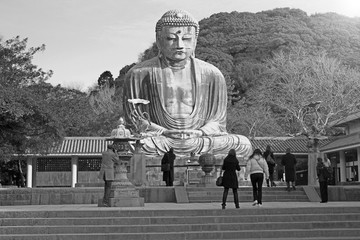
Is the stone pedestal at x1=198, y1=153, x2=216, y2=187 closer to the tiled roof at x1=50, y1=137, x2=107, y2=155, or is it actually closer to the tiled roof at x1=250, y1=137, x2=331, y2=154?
the tiled roof at x1=50, y1=137, x2=107, y2=155

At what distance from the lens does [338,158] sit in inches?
1535

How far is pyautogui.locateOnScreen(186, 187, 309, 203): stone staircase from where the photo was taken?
624 inches

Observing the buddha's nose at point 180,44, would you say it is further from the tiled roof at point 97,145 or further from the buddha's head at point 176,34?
the tiled roof at point 97,145

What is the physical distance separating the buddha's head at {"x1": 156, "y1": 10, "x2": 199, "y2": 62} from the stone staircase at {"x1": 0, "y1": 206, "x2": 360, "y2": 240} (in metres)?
12.6

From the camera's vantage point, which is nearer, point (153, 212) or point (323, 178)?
point (153, 212)

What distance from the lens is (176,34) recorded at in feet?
75.6

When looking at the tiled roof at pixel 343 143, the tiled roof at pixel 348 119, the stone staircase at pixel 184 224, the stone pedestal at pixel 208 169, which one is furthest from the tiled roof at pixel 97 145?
the stone staircase at pixel 184 224

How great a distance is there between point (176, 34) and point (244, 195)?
8.95 metres

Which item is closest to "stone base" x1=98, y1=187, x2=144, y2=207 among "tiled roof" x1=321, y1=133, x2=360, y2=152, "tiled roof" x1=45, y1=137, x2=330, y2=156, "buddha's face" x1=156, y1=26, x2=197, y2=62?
"buddha's face" x1=156, y1=26, x2=197, y2=62

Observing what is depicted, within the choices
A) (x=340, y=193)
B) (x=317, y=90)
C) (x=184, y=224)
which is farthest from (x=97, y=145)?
(x=184, y=224)

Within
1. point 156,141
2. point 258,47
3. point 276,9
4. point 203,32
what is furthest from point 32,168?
point 276,9

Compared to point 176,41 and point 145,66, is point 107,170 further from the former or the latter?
point 145,66

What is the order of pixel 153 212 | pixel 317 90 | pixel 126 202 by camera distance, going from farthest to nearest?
pixel 317 90
pixel 126 202
pixel 153 212

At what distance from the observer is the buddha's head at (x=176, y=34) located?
23.0 meters
